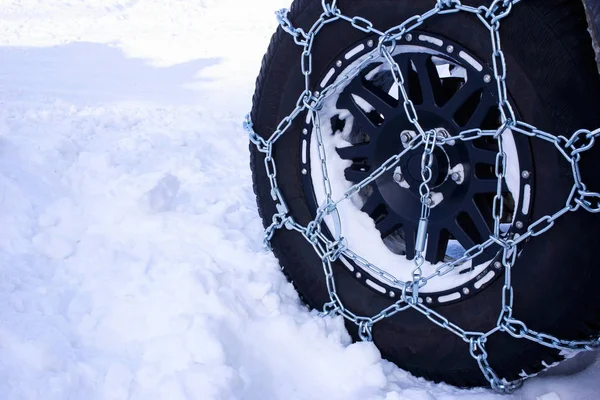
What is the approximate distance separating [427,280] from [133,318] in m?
0.93

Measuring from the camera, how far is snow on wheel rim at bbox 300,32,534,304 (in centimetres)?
157

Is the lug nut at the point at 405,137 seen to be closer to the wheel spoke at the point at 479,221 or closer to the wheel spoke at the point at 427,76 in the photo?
the wheel spoke at the point at 427,76

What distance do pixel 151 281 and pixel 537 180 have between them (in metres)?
1.31

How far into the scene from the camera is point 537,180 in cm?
152

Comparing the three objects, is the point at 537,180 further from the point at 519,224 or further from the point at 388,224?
the point at 388,224

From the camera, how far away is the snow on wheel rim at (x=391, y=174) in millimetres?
1567

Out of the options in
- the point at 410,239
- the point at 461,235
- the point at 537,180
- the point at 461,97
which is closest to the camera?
the point at 537,180

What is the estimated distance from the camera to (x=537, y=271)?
1567 mm

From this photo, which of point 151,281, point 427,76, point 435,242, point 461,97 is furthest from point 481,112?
point 151,281

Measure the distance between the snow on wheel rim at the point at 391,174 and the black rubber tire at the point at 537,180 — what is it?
3cm

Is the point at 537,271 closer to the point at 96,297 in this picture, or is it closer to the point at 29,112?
the point at 96,297

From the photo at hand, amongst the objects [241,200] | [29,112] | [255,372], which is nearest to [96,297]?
[255,372]

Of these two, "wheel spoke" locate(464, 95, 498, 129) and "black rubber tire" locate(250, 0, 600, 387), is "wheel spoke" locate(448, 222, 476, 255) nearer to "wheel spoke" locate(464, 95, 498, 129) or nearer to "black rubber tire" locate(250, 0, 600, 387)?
"black rubber tire" locate(250, 0, 600, 387)

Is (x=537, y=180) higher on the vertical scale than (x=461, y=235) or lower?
higher
